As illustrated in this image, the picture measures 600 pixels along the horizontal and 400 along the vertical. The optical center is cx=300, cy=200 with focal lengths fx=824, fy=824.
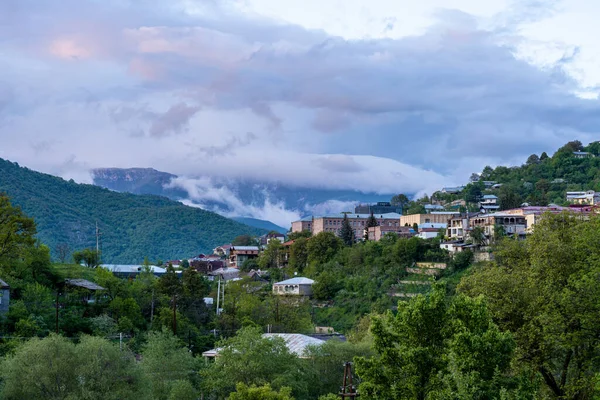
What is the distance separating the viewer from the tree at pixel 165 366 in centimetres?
3738

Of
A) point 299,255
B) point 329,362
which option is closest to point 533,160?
point 299,255

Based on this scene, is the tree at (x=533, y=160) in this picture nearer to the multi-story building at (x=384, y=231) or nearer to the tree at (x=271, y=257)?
the multi-story building at (x=384, y=231)

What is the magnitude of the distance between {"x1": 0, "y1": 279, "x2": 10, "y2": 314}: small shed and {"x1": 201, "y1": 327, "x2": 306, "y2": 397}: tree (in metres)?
16.7

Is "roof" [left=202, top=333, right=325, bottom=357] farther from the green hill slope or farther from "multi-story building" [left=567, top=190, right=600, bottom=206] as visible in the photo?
the green hill slope

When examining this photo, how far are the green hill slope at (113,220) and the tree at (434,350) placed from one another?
9623cm

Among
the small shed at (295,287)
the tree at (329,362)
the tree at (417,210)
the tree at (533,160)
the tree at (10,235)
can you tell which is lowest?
the tree at (329,362)

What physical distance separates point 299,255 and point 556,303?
6886 centimetres

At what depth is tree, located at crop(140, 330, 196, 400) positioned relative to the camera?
37.4 metres

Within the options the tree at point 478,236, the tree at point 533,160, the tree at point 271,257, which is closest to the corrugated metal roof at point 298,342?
the tree at point 478,236

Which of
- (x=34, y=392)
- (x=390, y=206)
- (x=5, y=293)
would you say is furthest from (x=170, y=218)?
(x=34, y=392)

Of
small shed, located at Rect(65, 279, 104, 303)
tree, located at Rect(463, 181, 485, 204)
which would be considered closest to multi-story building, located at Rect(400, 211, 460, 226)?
tree, located at Rect(463, 181, 485, 204)

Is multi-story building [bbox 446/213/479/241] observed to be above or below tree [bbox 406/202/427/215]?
below

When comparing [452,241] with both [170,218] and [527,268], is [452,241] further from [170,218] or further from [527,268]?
[170,218]

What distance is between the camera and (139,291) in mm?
62125
